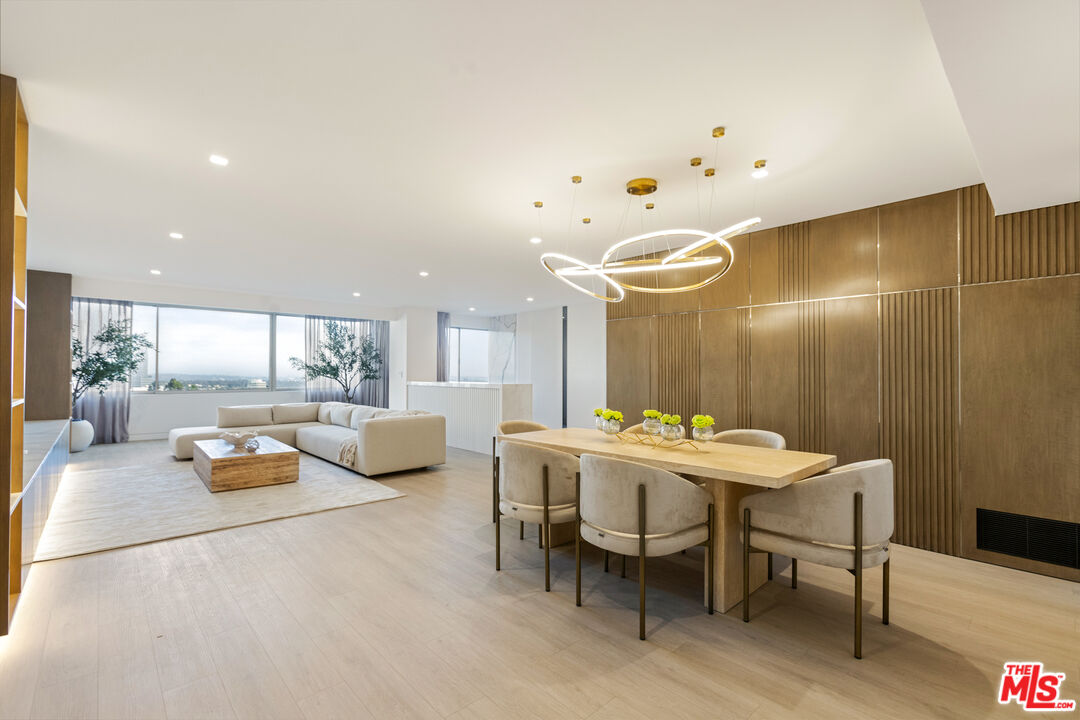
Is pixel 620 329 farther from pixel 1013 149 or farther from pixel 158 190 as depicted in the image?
pixel 158 190


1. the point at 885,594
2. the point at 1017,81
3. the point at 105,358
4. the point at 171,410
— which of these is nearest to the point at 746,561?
the point at 885,594

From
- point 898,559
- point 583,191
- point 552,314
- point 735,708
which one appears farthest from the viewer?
point 552,314

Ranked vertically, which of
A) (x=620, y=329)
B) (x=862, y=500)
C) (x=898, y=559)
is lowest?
(x=898, y=559)

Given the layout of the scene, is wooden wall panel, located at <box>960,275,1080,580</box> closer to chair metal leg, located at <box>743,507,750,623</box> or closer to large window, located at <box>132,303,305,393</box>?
chair metal leg, located at <box>743,507,750,623</box>

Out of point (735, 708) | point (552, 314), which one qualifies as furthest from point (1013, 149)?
point (552, 314)

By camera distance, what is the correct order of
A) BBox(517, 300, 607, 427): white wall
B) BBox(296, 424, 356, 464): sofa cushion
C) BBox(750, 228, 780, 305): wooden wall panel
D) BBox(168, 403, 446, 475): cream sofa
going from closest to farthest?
1. BBox(750, 228, 780, 305): wooden wall panel
2. BBox(168, 403, 446, 475): cream sofa
3. BBox(296, 424, 356, 464): sofa cushion
4. BBox(517, 300, 607, 427): white wall

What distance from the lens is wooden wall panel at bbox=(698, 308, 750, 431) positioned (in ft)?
15.0

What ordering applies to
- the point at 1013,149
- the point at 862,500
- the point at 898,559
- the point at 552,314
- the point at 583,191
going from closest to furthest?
1. the point at 862,500
2. the point at 1013,149
3. the point at 898,559
4. the point at 583,191
5. the point at 552,314

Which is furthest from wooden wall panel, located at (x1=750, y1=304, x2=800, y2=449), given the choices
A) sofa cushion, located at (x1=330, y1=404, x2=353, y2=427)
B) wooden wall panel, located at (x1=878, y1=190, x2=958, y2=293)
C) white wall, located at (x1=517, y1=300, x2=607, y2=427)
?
sofa cushion, located at (x1=330, y1=404, x2=353, y2=427)

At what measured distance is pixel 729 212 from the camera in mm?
4117

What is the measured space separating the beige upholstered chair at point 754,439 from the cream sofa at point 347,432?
141 inches

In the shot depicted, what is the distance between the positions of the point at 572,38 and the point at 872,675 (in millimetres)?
2849

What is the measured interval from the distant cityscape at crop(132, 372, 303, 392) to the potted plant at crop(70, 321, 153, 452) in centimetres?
40

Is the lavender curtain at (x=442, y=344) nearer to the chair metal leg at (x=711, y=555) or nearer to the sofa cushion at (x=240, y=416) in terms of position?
the sofa cushion at (x=240, y=416)
